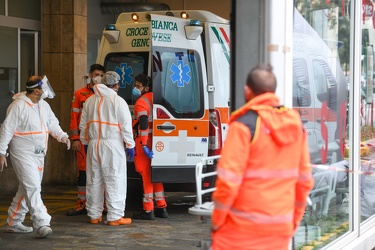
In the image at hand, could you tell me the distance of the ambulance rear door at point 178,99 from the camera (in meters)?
11.6

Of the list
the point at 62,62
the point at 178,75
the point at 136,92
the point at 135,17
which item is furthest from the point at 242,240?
the point at 62,62

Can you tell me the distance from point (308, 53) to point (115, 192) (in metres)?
4.28

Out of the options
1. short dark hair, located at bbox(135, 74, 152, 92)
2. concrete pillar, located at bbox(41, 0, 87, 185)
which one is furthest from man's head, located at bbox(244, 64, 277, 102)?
concrete pillar, located at bbox(41, 0, 87, 185)

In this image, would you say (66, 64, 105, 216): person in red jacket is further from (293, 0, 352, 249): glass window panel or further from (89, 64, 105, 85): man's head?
(293, 0, 352, 249): glass window panel

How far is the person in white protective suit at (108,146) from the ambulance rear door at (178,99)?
65cm

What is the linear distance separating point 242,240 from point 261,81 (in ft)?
3.05

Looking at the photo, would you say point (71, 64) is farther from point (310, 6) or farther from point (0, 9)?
point (310, 6)

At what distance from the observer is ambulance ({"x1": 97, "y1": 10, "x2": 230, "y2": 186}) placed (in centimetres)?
1162

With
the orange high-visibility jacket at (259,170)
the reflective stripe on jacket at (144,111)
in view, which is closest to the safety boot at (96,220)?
the reflective stripe on jacket at (144,111)

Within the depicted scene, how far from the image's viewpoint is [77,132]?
12.0m

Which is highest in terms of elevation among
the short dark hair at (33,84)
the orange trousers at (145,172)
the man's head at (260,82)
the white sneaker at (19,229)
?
the short dark hair at (33,84)

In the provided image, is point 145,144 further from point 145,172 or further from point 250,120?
point 250,120

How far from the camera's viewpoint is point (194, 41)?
476 inches

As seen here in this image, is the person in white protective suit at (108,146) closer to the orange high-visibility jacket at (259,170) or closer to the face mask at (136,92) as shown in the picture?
the face mask at (136,92)
